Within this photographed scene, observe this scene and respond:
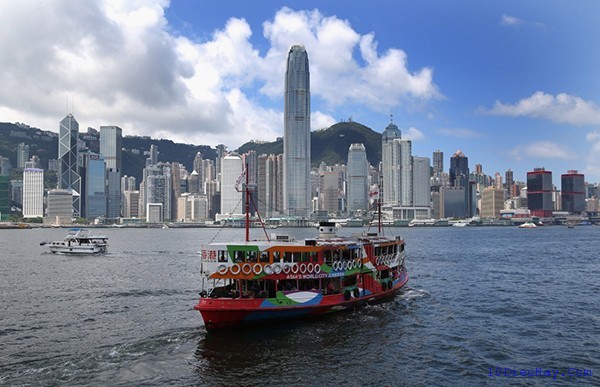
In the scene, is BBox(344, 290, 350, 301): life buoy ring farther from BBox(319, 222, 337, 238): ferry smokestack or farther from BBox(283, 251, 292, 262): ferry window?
BBox(283, 251, 292, 262): ferry window

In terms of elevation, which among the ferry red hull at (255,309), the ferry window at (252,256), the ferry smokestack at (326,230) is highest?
the ferry smokestack at (326,230)

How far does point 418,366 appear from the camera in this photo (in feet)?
92.8

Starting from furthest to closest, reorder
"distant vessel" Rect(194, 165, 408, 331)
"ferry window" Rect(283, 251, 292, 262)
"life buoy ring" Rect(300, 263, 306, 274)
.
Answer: "life buoy ring" Rect(300, 263, 306, 274), "ferry window" Rect(283, 251, 292, 262), "distant vessel" Rect(194, 165, 408, 331)

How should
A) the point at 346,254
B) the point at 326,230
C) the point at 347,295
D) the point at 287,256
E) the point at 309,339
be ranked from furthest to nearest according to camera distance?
the point at 326,230, the point at 346,254, the point at 347,295, the point at 287,256, the point at 309,339

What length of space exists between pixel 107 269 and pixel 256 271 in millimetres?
43901

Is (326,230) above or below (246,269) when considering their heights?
above

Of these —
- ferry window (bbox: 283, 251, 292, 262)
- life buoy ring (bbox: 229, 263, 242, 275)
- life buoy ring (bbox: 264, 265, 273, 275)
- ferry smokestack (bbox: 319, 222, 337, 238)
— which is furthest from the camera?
ferry smokestack (bbox: 319, 222, 337, 238)

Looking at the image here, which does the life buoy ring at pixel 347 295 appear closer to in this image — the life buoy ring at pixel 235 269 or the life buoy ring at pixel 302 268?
the life buoy ring at pixel 302 268

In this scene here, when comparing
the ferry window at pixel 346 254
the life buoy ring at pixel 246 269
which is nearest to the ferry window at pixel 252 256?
the life buoy ring at pixel 246 269

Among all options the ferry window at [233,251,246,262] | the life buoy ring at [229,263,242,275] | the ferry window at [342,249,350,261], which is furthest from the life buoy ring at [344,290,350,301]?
the life buoy ring at [229,263,242,275]

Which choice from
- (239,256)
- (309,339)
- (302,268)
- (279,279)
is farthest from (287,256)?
(309,339)

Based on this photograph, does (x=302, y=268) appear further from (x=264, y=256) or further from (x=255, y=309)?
(x=255, y=309)

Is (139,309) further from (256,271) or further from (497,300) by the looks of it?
(497,300)

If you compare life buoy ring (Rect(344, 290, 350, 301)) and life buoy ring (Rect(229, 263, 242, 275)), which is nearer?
life buoy ring (Rect(229, 263, 242, 275))
